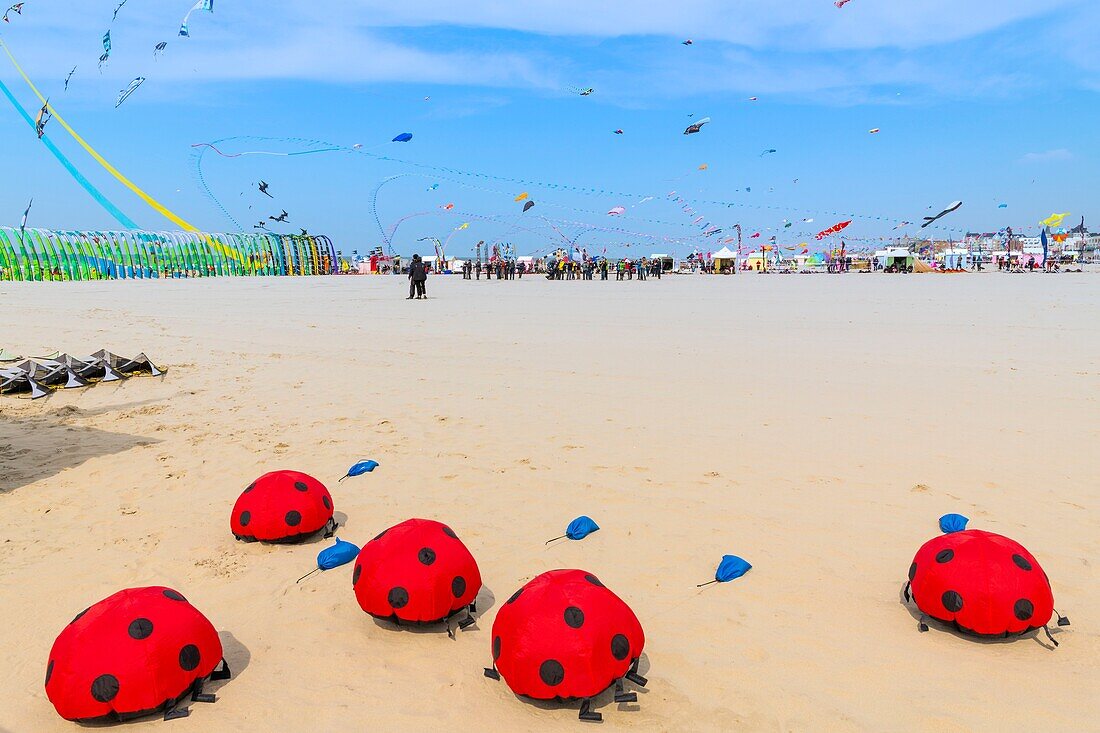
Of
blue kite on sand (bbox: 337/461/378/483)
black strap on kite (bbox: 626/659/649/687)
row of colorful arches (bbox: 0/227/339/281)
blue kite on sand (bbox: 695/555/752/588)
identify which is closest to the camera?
black strap on kite (bbox: 626/659/649/687)

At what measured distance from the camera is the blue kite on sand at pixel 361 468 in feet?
19.0

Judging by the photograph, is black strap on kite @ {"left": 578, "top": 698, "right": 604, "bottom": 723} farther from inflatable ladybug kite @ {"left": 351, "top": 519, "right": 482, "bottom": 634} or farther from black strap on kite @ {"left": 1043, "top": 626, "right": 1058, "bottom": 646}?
black strap on kite @ {"left": 1043, "top": 626, "right": 1058, "bottom": 646}

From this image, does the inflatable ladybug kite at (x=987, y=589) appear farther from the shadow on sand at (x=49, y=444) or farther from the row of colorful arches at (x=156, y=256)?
the row of colorful arches at (x=156, y=256)

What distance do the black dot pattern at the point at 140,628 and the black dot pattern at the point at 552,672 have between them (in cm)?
160

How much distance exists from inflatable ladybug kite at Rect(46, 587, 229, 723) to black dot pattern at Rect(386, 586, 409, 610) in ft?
2.71

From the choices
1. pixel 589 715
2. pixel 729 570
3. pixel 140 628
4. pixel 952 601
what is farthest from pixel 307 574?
pixel 952 601

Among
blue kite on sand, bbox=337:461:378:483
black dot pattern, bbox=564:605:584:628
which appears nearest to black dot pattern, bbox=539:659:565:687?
black dot pattern, bbox=564:605:584:628

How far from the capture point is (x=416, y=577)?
3340 mm

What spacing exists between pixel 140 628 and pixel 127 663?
0.13 m

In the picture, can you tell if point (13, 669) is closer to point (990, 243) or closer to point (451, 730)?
point (451, 730)

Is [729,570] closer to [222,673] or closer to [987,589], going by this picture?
[987,589]

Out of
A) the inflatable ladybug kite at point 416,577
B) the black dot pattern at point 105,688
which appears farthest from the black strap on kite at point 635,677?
the black dot pattern at point 105,688

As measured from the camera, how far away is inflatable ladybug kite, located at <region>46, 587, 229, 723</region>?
2697mm

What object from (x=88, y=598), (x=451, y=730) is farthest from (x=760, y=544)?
(x=88, y=598)
